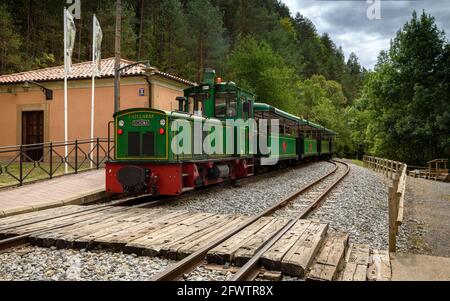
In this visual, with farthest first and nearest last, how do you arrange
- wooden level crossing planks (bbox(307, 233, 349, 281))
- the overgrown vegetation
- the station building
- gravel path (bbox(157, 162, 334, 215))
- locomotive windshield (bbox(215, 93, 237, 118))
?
the overgrown vegetation
the station building
locomotive windshield (bbox(215, 93, 237, 118))
gravel path (bbox(157, 162, 334, 215))
wooden level crossing planks (bbox(307, 233, 349, 281))

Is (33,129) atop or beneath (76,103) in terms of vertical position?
beneath

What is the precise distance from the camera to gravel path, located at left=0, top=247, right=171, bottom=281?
4160 mm

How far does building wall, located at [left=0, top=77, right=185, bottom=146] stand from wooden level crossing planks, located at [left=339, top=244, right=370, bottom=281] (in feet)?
46.6

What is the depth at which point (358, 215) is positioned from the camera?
8.39 m

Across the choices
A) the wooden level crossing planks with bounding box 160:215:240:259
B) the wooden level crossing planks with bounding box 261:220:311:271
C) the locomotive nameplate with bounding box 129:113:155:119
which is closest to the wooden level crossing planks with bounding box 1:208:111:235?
the wooden level crossing planks with bounding box 160:215:240:259

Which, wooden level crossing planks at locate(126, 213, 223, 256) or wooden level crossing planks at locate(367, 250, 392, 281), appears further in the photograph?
wooden level crossing planks at locate(126, 213, 223, 256)

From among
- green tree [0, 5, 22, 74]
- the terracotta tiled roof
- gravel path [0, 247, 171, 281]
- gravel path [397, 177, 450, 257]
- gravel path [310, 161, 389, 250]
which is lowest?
gravel path [397, 177, 450, 257]

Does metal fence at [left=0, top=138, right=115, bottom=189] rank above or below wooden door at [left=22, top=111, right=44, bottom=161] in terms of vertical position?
below

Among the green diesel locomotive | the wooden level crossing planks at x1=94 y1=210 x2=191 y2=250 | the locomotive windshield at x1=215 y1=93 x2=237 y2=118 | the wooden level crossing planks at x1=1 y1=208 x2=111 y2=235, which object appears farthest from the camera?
the locomotive windshield at x1=215 y1=93 x2=237 y2=118

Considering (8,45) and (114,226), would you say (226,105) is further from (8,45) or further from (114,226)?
(8,45)

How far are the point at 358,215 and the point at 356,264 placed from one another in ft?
13.4

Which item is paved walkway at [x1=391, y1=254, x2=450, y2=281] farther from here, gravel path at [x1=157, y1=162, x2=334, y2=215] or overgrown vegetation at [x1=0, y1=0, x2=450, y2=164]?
overgrown vegetation at [x1=0, y1=0, x2=450, y2=164]

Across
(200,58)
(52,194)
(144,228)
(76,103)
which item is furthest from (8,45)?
(144,228)

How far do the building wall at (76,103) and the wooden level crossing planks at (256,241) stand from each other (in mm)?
12769
